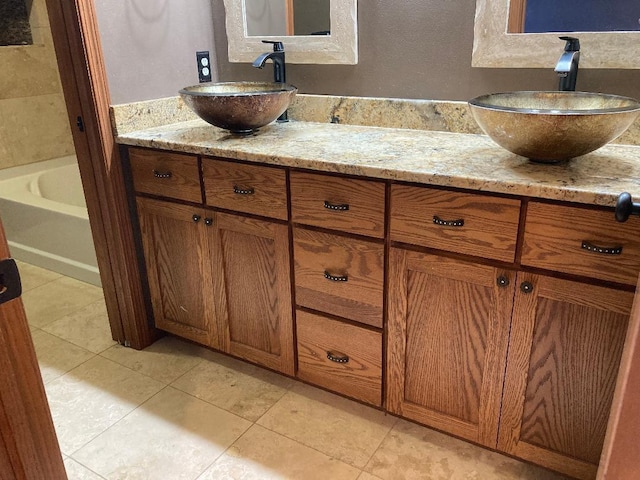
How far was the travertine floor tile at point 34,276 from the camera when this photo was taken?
279cm

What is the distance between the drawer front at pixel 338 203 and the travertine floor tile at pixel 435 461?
68 cm

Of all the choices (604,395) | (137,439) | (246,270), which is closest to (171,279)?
(246,270)

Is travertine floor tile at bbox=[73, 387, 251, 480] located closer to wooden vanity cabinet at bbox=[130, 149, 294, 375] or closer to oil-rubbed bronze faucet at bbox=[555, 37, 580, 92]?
wooden vanity cabinet at bbox=[130, 149, 294, 375]

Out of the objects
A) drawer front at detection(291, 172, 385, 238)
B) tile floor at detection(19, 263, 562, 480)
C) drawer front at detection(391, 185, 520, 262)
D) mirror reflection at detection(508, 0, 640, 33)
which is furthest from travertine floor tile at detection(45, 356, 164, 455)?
mirror reflection at detection(508, 0, 640, 33)

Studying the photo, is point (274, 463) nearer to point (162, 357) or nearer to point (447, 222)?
point (162, 357)

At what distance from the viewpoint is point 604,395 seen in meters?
1.33

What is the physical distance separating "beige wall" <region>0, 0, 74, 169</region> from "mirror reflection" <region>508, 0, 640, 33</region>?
2890 mm

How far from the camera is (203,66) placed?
227 centimetres

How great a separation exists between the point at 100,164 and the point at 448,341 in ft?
4.42

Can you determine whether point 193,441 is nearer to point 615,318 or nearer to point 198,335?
point 198,335

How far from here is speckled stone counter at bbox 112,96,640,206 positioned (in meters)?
1.28

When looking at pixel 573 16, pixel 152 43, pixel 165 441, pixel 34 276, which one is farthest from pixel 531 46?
pixel 34 276

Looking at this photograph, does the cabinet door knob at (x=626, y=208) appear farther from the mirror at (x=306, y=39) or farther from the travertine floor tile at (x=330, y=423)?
the mirror at (x=306, y=39)

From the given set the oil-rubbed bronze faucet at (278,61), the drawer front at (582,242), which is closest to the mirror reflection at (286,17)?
the oil-rubbed bronze faucet at (278,61)
